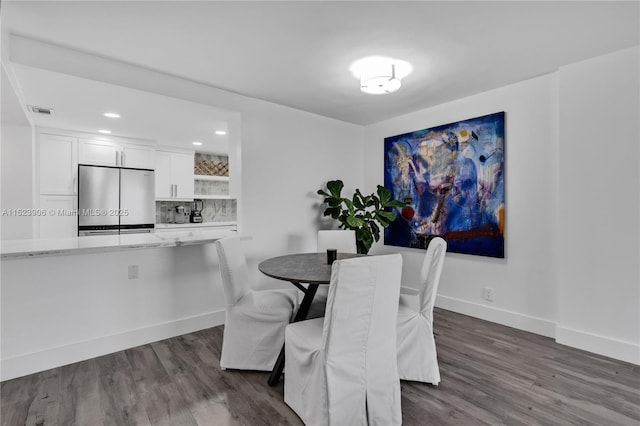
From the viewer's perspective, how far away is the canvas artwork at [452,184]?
10.7 ft

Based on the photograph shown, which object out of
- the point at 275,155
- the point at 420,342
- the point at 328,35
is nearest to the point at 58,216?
the point at 275,155

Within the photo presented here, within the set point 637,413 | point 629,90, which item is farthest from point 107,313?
point 629,90

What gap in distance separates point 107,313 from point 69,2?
7.49ft

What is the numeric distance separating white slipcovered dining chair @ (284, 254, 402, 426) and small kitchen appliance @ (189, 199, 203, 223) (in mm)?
4574

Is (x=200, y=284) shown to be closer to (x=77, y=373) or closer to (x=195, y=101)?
(x=77, y=373)

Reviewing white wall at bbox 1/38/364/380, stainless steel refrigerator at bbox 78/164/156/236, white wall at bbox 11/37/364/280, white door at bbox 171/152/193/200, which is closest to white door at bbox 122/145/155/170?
stainless steel refrigerator at bbox 78/164/156/236

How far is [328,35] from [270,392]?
247 centimetres

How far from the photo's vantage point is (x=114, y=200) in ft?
15.1

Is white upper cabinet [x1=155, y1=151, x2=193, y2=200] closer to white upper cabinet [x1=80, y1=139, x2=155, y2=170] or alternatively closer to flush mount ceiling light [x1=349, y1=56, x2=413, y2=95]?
white upper cabinet [x1=80, y1=139, x2=155, y2=170]

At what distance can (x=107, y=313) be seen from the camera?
2648 millimetres

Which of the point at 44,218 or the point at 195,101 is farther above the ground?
the point at 195,101

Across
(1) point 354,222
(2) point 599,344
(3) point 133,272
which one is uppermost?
(1) point 354,222

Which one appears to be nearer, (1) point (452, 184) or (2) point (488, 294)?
(2) point (488, 294)

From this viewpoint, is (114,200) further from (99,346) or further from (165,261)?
(99,346)
